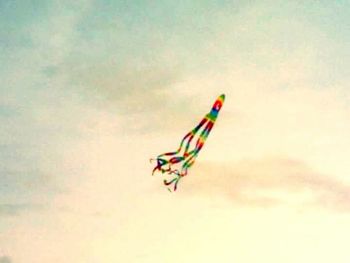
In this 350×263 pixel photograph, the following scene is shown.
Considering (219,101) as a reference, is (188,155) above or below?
below

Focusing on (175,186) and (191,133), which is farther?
(191,133)

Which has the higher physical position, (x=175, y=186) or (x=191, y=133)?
(x=191, y=133)

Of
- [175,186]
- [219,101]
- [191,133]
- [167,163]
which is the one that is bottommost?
[175,186]

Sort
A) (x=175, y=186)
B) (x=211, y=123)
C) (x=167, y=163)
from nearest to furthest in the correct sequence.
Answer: (x=175, y=186) → (x=167, y=163) → (x=211, y=123)

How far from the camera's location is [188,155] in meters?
72.2

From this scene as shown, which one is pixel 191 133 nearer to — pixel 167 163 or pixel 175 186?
pixel 167 163

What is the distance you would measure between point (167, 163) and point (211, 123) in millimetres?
13734

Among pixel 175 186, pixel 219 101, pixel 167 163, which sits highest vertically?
pixel 219 101

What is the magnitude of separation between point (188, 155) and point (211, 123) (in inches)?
422

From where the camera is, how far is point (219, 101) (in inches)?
3265

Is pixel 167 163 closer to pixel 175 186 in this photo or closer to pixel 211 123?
pixel 175 186

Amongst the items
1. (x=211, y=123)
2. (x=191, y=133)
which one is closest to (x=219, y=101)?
(x=211, y=123)

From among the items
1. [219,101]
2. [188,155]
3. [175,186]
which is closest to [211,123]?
[219,101]

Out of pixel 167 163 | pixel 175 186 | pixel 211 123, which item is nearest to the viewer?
pixel 175 186
